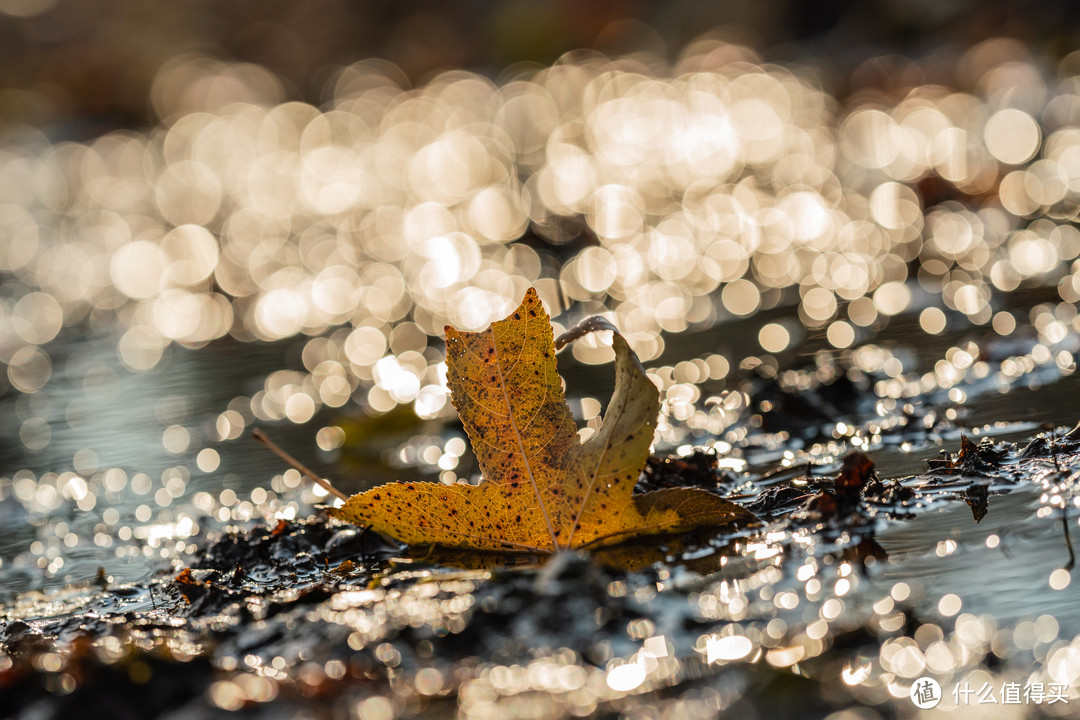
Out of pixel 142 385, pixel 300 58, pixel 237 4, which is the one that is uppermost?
pixel 237 4

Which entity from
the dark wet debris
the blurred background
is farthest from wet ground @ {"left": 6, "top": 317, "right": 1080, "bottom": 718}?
the blurred background

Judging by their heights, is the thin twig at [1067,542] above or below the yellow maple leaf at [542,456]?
below

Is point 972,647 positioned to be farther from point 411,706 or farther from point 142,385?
point 142,385

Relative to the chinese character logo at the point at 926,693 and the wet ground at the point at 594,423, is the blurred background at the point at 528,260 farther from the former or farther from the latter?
the chinese character logo at the point at 926,693

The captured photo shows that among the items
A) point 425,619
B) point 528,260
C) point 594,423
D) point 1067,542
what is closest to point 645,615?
point 425,619

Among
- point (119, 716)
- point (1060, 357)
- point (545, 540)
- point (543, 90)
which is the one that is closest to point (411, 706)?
point (119, 716)

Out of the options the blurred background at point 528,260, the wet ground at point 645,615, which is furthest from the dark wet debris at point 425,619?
the blurred background at point 528,260
